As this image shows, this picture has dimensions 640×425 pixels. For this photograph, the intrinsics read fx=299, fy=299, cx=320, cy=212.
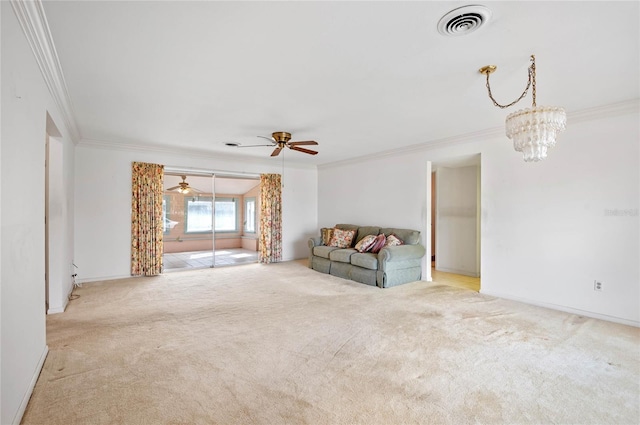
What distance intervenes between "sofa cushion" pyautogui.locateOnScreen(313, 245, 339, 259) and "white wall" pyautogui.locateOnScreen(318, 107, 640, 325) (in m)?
2.66

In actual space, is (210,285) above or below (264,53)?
below

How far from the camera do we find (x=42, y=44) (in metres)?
2.12

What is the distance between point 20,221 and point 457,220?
658cm

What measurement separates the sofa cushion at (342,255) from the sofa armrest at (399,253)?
673 millimetres

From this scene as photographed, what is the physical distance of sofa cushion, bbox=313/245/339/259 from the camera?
5980 mm

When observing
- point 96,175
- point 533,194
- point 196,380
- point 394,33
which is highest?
point 394,33

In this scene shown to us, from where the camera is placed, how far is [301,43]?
219 centimetres

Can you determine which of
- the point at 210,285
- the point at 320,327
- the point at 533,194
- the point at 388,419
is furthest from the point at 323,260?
the point at 388,419

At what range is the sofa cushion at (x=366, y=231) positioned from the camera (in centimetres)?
607

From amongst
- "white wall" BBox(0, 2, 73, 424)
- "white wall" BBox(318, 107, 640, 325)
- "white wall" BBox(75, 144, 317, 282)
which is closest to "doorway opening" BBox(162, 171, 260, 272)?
"white wall" BBox(75, 144, 317, 282)

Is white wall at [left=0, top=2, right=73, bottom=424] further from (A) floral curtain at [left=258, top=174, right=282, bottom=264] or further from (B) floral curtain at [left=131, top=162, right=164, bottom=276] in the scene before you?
(A) floral curtain at [left=258, top=174, right=282, bottom=264]

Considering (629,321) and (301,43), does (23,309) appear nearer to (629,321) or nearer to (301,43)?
(301,43)

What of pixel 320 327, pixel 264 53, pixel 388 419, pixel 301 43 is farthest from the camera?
pixel 320 327

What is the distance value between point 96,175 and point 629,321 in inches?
311
